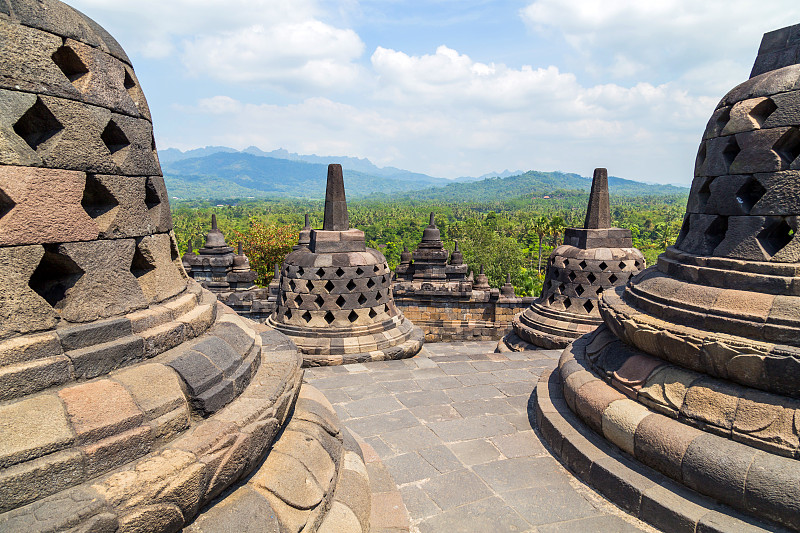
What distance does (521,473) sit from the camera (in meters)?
3.33

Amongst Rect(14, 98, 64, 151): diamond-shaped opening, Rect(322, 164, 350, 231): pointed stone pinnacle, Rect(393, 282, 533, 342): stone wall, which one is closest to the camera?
Rect(14, 98, 64, 151): diamond-shaped opening

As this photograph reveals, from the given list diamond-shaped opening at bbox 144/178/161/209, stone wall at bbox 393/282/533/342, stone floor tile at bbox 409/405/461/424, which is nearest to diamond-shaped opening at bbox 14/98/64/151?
diamond-shaped opening at bbox 144/178/161/209

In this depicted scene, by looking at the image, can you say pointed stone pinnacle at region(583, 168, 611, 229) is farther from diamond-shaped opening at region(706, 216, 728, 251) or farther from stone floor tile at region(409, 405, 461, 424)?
stone floor tile at region(409, 405, 461, 424)

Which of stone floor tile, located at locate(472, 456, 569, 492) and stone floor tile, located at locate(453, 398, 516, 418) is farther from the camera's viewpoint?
stone floor tile, located at locate(453, 398, 516, 418)

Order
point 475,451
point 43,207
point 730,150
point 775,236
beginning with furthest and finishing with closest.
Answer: point 475,451 → point 730,150 → point 775,236 → point 43,207

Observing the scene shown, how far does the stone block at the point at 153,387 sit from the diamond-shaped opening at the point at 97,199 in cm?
82

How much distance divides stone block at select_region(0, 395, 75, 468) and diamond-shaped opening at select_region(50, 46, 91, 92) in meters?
1.43

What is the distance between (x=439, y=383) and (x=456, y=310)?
8574 millimetres

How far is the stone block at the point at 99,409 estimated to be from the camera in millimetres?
1765

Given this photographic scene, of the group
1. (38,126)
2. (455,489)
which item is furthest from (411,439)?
(38,126)

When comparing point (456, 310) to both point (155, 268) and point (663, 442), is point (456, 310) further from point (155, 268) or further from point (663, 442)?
point (155, 268)

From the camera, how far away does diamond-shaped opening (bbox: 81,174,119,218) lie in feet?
7.26

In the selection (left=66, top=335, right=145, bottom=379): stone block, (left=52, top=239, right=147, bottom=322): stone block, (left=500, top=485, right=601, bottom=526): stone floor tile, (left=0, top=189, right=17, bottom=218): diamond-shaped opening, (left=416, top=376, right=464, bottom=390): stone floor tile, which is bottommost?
(left=416, top=376, right=464, bottom=390): stone floor tile

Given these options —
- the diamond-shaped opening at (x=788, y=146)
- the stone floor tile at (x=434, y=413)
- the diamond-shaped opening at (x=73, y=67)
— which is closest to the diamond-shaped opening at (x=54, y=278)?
the diamond-shaped opening at (x=73, y=67)
